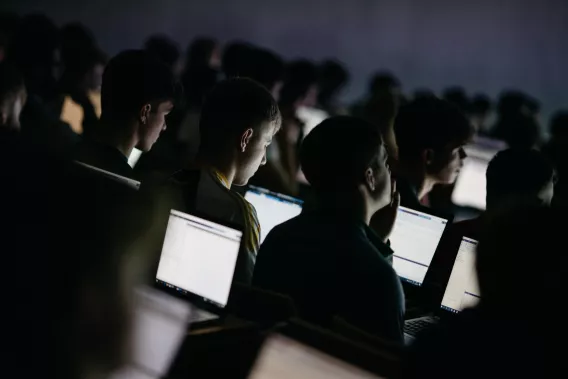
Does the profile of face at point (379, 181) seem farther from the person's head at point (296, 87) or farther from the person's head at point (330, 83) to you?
the person's head at point (330, 83)

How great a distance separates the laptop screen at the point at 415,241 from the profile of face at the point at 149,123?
2.81ft

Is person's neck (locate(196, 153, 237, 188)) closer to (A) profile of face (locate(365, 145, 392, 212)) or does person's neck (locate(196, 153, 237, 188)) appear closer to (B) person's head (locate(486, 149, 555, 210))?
(A) profile of face (locate(365, 145, 392, 212))

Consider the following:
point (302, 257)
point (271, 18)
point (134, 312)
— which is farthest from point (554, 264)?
point (271, 18)

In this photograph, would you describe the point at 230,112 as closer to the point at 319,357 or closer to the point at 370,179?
the point at 370,179

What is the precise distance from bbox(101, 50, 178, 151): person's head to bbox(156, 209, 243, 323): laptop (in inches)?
23.2

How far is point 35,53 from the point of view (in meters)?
4.38

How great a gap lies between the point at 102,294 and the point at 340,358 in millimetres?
587

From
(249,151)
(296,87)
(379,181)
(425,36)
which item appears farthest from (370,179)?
(425,36)

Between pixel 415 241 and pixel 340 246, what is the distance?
0.90 metres

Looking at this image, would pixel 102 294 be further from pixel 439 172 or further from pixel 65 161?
pixel 439 172

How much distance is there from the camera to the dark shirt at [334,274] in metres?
1.72

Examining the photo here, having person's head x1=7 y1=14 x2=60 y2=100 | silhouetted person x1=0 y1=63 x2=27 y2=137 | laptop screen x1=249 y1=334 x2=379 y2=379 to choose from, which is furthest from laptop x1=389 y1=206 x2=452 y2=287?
person's head x1=7 y1=14 x2=60 y2=100

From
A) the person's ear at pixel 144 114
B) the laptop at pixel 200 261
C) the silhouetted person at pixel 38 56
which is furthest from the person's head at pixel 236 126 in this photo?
the silhouetted person at pixel 38 56

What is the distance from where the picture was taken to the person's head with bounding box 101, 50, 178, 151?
264cm
